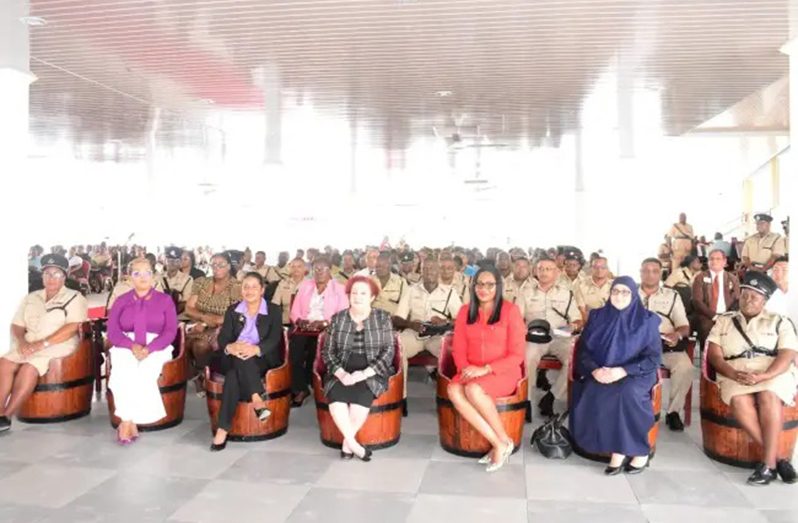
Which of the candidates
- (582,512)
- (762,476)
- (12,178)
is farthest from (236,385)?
(762,476)

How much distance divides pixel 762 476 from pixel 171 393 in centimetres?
427

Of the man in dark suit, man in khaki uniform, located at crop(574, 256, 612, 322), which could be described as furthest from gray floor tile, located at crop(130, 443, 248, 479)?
the man in dark suit

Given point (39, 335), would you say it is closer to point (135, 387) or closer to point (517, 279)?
point (135, 387)

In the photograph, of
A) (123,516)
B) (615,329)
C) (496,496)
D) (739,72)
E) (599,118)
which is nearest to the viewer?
(123,516)

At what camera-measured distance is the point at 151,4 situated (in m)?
5.65

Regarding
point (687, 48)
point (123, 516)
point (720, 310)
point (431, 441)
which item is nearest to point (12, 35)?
point (123, 516)

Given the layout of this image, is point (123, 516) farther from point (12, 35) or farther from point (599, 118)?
point (599, 118)

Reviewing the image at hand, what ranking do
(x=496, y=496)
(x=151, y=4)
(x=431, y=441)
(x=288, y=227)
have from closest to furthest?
(x=496, y=496) < (x=431, y=441) < (x=151, y=4) < (x=288, y=227)

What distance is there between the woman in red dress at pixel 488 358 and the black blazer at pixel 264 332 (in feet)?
4.46

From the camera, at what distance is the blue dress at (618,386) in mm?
4539

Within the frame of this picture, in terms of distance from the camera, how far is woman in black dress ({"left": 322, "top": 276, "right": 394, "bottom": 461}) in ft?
15.8

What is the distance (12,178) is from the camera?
6465 mm

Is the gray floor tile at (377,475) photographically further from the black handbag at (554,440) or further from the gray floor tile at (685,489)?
the gray floor tile at (685,489)

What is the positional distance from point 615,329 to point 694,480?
3.46 feet
